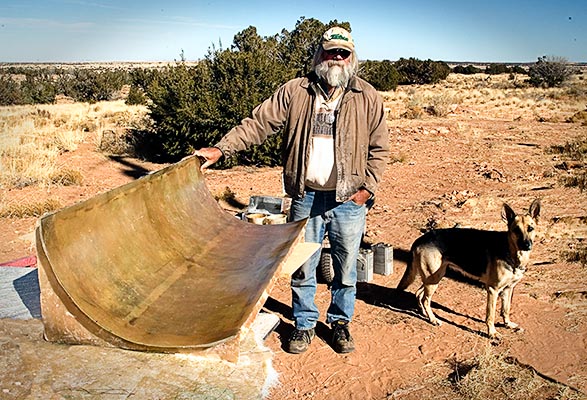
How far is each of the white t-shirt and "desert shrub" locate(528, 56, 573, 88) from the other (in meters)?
38.5

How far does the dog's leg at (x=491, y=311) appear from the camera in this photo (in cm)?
491

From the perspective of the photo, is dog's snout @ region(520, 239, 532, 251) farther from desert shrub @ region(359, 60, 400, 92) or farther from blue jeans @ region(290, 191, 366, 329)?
desert shrub @ region(359, 60, 400, 92)

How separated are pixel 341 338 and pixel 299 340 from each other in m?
0.33

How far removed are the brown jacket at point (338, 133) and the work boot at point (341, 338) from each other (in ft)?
3.76

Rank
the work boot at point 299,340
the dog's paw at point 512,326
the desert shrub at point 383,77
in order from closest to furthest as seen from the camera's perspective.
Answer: the work boot at point 299,340 → the dog's paw at point 512,326 → the desert shrub at point 383,77

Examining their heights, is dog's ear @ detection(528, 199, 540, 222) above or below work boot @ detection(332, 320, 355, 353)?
above

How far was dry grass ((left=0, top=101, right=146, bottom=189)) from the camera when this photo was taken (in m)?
11.5

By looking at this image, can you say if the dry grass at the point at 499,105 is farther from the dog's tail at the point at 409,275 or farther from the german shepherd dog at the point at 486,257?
the german shepherd dog at the point at 486,257

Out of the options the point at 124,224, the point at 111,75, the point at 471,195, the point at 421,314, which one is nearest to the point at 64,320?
the point at 124,224

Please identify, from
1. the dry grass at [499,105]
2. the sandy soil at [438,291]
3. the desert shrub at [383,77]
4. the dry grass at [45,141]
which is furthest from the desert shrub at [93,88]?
the sandy soil at [438,291]

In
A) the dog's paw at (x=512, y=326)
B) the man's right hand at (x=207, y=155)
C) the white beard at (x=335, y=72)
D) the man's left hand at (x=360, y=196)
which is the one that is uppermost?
the white beard at (x=335, y=72)

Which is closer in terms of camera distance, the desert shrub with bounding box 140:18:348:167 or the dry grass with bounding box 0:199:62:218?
the dry grass with bounding box 0:199:62:218

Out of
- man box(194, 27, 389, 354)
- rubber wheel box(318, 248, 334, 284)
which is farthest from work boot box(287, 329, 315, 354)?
rubber wheel box(318, 248, 334, 284)

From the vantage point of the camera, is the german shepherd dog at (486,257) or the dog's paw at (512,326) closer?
the german shepherd dog at (486,257)
